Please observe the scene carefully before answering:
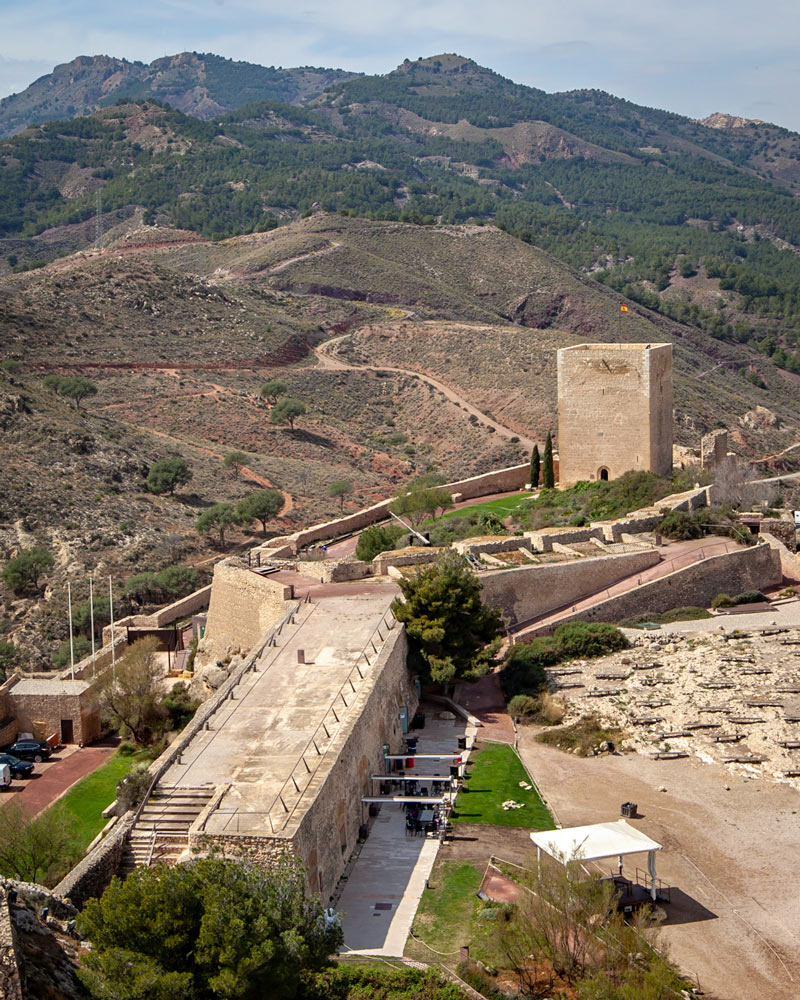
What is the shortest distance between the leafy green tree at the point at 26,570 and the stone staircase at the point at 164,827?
19.3m

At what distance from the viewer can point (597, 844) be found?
15547mm

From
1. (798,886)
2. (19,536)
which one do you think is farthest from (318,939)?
(19,536)

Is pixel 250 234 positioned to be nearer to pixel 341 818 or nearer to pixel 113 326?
pixel 113 326

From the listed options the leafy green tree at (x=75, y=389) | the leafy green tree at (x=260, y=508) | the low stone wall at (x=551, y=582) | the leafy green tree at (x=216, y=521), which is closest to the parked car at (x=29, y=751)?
the low stone wall at (x=551, y=582)

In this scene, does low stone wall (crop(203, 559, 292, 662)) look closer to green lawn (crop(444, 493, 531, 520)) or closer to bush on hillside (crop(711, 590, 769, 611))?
bush on hillside (crop(711, 590, 769, 611))

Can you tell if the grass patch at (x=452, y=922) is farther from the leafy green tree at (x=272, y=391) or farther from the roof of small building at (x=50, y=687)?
the leafy green tree at (x=272, y=391)

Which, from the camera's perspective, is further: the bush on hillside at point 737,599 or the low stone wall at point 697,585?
the bush on hillside at point 737,599

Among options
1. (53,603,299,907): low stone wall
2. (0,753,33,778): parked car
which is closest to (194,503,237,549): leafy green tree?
(0,753,33,778): parked car

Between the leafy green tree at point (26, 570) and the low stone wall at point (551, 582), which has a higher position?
the low stone wall at point (551, 582)

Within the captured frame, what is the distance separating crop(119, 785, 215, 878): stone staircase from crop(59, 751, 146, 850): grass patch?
2.63m

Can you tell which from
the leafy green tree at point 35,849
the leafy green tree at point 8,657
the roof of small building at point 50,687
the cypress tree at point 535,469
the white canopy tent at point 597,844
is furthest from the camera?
the cypress tree at point 535,469

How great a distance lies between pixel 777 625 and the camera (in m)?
24.9

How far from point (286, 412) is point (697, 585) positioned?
3103 centimetres

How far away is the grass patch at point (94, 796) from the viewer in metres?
18.9
